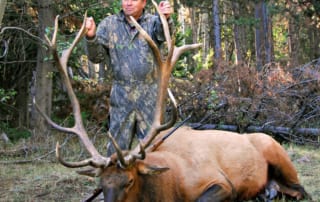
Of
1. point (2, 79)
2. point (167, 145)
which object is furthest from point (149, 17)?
point (2, 79)

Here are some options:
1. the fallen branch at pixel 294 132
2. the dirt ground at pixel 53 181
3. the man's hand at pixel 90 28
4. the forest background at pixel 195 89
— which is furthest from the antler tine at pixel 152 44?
→ the fallen branch at pixel 294 132

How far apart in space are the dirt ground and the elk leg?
1.22 m

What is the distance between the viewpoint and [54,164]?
8844 millimetres

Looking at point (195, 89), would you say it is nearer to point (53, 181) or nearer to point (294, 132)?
point (294, 132)

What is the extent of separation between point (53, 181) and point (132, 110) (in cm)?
238

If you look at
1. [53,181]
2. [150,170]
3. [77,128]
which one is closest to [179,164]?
[150,170]

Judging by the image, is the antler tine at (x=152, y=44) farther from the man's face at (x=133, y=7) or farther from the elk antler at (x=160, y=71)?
the man's face at (x=133, y=7)

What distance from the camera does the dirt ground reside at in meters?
6.62

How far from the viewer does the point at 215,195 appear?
5141 millimetres

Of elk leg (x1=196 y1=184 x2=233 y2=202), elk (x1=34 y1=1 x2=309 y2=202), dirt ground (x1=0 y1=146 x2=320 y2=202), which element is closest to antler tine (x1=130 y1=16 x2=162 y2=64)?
elk (x1=34 y1=1 x2=309 y2=202)

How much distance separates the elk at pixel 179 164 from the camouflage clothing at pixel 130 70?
21cm

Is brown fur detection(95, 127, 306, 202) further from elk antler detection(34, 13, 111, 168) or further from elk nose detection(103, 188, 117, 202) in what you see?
elk antler detection(34, 13, 111, 168)

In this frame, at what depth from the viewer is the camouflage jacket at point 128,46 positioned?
17.5 ft

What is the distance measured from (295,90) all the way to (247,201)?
17.6ft
